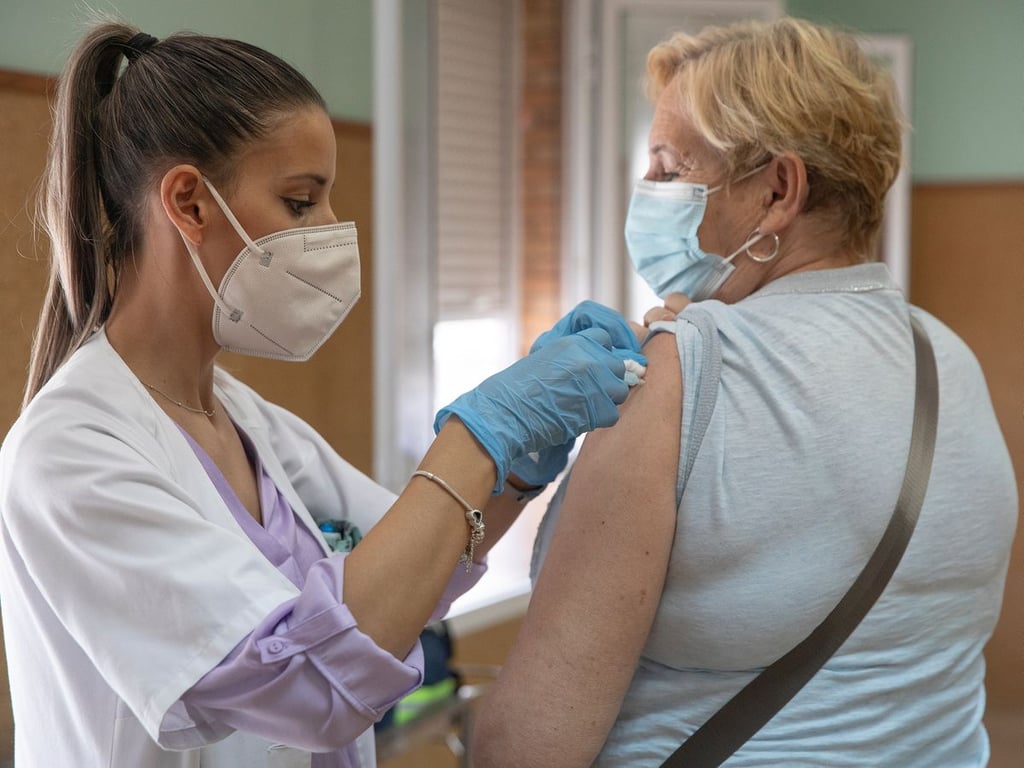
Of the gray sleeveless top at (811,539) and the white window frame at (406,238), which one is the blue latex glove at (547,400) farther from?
A: the white window frame at (406,238)

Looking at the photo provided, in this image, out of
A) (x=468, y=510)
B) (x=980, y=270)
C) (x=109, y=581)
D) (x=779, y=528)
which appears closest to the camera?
(x=109, y=581)

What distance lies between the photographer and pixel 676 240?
4.90ft

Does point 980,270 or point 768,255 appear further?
point 980,270

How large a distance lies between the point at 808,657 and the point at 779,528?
15cm

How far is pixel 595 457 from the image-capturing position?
4.00 feet

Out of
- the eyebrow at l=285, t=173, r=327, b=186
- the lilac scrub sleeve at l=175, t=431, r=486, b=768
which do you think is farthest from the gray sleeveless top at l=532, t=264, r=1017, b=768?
the eyebrow at l=285, t=173, r=327, b=186

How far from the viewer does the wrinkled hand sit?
1409 mm

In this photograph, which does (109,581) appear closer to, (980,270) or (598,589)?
(598,589)

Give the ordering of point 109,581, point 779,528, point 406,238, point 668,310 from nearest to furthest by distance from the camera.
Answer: point 109,581 → point 779,528 → point 668,310 → point 406,238

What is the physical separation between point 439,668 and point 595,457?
1.66 m

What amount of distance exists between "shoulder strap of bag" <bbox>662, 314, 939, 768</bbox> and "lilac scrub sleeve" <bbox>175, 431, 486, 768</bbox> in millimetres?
375

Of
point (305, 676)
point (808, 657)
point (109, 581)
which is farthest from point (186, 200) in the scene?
point (808, 657)

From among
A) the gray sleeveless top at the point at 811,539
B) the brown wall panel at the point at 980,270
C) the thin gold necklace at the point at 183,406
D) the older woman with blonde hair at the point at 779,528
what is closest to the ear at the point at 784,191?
the older woman with blonde hair at the point at 779,528

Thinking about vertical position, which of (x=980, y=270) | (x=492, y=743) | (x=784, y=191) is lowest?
(x=492, y=743)
